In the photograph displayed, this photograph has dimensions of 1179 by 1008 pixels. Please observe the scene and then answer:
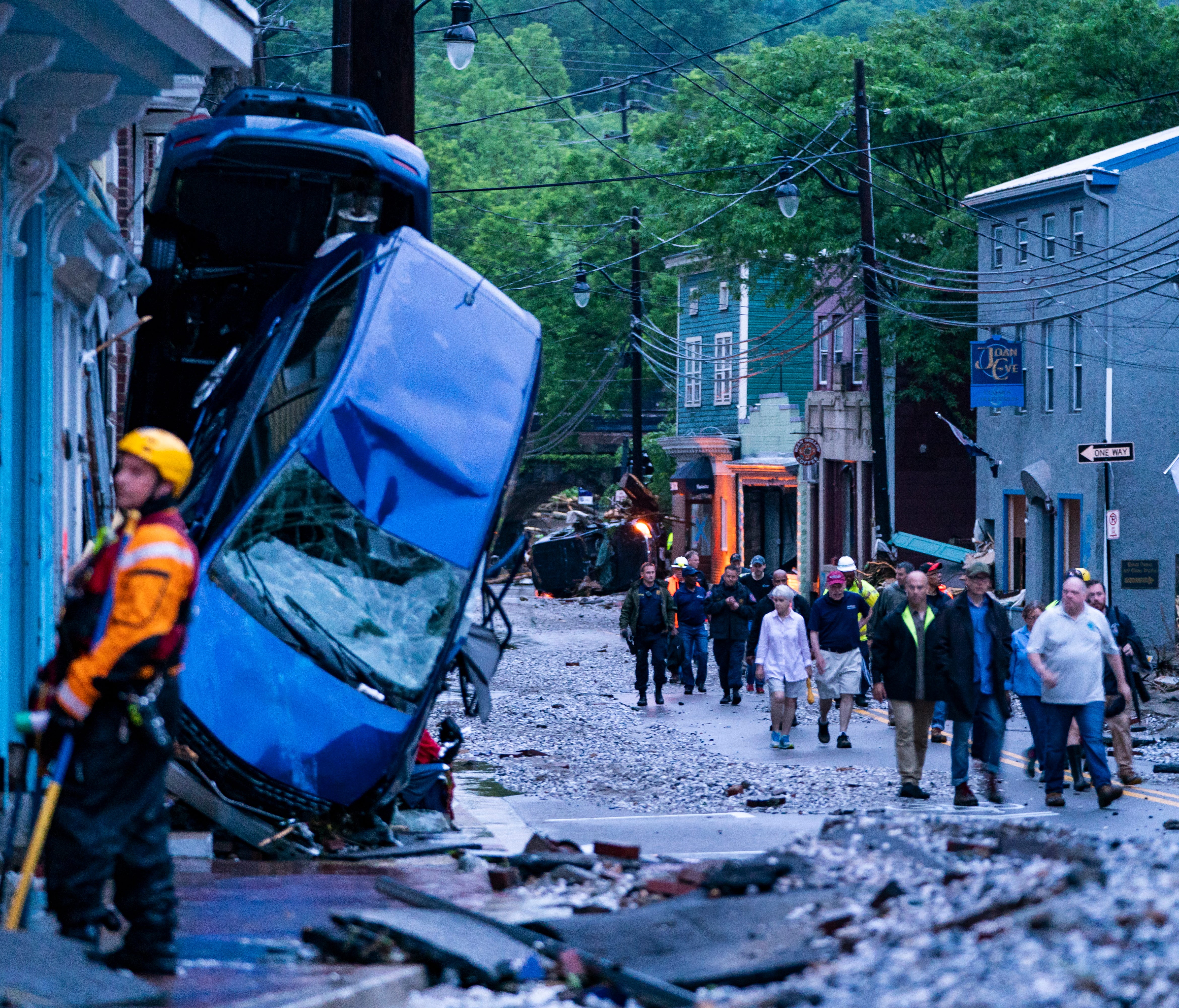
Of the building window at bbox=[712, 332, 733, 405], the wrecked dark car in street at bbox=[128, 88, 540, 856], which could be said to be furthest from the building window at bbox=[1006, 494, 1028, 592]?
the wrecked dark car in street at bbox=[128, 88, 540, 856]

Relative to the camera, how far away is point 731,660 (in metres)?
24.4

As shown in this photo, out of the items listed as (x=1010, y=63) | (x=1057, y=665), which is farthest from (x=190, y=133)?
(x=1010, y=63)

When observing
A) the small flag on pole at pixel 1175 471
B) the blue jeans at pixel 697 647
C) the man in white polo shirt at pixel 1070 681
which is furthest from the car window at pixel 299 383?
the small flag on pole at pixel 1175 471

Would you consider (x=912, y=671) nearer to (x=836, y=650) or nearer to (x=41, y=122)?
(x=836, y=650)

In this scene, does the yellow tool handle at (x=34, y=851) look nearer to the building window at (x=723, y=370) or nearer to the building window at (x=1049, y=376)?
the building window at (x=1049, y=376)

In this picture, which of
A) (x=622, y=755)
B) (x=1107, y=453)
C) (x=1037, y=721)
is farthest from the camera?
(x=1107, y=453)

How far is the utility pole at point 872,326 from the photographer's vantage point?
30.9 metres

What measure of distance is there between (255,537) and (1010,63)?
32977 millimetres

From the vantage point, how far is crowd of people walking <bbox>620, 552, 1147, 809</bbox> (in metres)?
14.4

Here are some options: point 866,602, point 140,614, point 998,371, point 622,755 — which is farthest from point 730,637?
point 140,614

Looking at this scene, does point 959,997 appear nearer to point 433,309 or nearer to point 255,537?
point 255,537

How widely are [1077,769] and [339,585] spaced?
734cm

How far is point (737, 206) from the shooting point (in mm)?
39031

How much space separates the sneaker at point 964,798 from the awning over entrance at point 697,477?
40.8m
